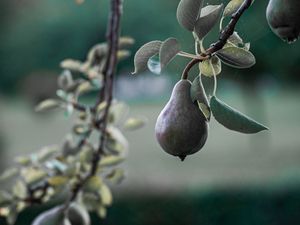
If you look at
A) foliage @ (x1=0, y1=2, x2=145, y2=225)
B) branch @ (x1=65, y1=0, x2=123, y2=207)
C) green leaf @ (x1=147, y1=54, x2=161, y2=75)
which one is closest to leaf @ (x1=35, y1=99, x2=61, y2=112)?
foliage @ (x1=0, y1=2, x2=145, y2=225)

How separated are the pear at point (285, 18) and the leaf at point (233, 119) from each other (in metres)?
0.06

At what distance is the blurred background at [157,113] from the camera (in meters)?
4.13

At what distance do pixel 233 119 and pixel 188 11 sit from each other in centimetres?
9

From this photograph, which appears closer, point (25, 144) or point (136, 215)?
point (136, 215)

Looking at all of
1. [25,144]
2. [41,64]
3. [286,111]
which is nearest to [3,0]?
[41,64]

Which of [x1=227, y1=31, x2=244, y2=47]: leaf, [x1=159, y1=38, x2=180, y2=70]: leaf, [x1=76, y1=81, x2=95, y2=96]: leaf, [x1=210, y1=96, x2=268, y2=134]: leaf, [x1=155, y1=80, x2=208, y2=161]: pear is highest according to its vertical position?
[x1=159, y1=38, x2=180, y2=70]: leaf

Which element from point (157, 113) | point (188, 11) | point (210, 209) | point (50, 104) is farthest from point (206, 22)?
point (157, 113)

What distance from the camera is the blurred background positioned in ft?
13.5

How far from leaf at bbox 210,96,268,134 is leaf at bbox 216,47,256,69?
0.13ft

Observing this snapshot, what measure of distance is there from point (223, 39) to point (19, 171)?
0.68 metres

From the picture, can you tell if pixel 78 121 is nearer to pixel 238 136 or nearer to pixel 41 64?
pixel 238 136

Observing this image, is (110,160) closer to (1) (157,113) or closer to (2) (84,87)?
(2) (84,87)

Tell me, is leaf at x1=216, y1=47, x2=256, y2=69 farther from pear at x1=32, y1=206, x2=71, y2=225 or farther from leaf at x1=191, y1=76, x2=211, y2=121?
pear at x1=32, y1=206, x2=71, y2=225

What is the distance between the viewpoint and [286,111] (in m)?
11.5
